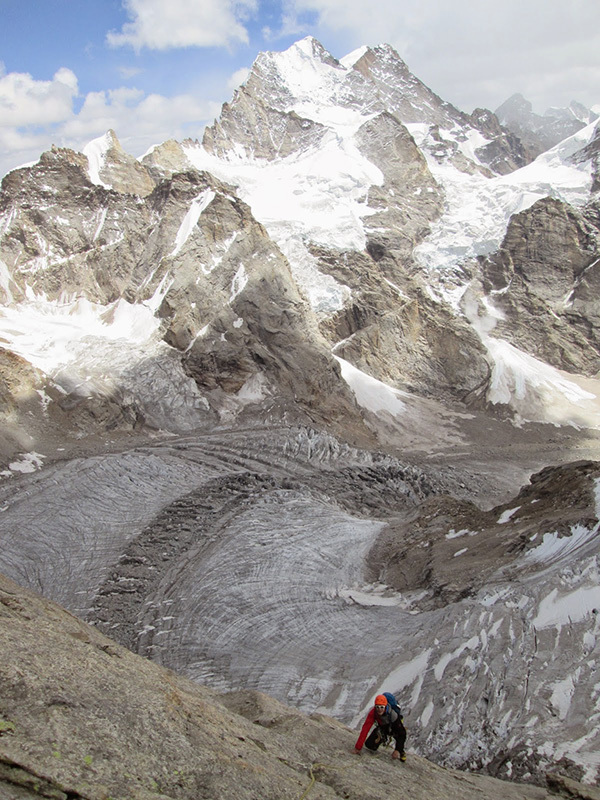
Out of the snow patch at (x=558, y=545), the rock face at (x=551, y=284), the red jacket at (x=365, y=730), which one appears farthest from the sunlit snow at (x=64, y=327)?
the rock face at (x=551, y=284)

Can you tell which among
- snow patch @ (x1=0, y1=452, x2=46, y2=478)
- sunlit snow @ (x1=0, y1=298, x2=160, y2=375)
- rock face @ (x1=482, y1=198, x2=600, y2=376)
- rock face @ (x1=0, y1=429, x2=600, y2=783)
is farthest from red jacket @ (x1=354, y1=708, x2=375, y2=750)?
rock face @ (x1=482, y1=198, x2=600, y2=376)

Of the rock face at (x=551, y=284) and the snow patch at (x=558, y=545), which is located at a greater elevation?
the rock face at (x=551, y=284)

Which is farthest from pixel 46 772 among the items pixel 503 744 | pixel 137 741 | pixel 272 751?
pixel 503 744

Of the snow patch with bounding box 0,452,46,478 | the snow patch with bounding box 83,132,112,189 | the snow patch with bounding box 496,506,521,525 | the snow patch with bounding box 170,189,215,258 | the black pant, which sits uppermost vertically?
the snow patch with bounding box 83,132,112,189

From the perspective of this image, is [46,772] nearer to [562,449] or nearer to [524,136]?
[562,449]

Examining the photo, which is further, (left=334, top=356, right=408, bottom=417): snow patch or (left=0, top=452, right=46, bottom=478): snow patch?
(left=334, top=356, right=408, bottom=417): snow patch

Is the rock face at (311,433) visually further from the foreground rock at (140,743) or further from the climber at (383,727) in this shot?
the climber at (383,727)

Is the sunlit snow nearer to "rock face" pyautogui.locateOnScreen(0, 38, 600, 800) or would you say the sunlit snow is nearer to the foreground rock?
"rock face" pyautogui.locateOnScreen(0, 38, 600, 800)
